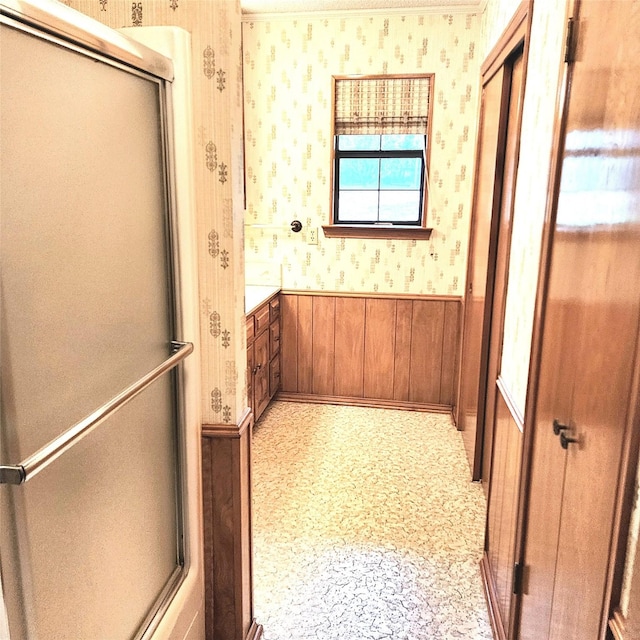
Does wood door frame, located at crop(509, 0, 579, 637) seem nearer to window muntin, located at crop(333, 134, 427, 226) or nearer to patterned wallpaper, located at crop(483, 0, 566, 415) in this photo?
patterned wallpaper, located at crop(483, 0, 566, 415)

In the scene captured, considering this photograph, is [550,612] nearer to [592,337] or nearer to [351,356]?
[592,337]

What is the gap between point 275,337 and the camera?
13.0 ft

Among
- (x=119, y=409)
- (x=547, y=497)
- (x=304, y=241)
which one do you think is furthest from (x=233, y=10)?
(x=304, y=241)

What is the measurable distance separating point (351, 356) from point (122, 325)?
116 inches

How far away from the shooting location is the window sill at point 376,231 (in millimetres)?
3824

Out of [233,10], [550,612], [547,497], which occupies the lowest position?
[550,612]

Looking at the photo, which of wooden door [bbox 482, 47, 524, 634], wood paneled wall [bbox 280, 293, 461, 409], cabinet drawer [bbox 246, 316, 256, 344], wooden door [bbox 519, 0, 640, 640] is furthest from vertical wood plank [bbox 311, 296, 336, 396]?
wooden door [bbox 519, 0, 640, 640]

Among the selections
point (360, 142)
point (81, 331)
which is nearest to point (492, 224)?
point (360, 142)

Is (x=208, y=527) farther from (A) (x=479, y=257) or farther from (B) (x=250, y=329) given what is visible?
(A) (x=479, y=257)

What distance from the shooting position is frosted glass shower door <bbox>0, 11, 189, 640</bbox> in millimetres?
860

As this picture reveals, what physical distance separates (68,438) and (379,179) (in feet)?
10.8

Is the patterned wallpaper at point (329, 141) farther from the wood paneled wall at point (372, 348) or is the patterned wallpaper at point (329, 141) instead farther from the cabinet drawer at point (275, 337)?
the cabinet drawer at point (275, 337)

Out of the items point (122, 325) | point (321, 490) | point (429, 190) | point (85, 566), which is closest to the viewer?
point (85, 566)

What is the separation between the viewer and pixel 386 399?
13.3 feet
